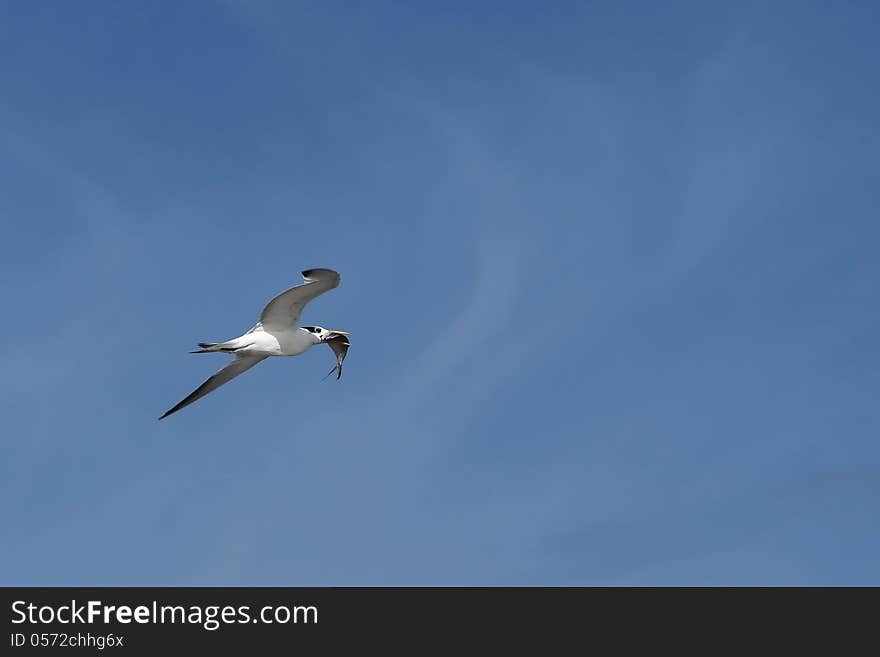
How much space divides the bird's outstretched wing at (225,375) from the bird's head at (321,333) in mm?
3083

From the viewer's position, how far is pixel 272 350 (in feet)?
184

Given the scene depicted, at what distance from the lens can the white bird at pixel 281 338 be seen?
170 feet

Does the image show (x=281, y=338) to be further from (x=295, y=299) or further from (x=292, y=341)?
(x=295, y=299)

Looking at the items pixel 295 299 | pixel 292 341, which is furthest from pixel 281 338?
pixel 295 299

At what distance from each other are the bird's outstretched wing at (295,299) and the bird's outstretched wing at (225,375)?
3533mm

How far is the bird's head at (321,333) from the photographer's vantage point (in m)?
57.5

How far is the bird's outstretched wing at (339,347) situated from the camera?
193 ft

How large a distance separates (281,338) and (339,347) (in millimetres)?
4233

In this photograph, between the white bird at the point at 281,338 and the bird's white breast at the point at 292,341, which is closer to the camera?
the white bird at the point at 281,338

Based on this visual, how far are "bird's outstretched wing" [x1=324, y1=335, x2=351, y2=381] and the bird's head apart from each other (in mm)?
227

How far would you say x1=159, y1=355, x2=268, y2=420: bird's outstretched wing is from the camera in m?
58.2
